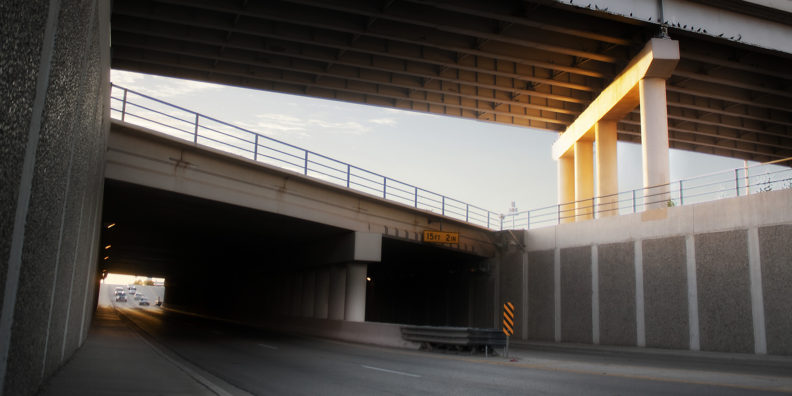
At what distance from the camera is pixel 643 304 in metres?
25.0

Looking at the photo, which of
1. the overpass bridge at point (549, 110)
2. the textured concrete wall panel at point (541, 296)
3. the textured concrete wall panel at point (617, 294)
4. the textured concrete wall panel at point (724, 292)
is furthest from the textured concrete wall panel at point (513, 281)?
the textured concrete wall panel at point (724, 292)

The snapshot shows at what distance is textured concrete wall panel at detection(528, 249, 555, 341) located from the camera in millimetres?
29656

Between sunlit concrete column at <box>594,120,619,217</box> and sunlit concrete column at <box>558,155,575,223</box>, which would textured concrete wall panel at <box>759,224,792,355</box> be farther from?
sunlit concrete column at <box>558,155,575,223</box>

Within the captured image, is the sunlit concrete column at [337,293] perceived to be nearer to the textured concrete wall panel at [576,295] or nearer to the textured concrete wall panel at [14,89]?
the textured concrete wall panel at [576,295]

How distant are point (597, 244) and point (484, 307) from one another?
368 inches

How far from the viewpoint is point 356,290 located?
97.8ft

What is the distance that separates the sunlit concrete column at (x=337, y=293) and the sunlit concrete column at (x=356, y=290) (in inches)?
24.7

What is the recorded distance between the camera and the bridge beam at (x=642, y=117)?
29.3 metres

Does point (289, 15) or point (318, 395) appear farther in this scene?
point (289, 15)

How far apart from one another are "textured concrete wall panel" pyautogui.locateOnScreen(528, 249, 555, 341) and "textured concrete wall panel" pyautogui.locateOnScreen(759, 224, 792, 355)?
33.1 ft

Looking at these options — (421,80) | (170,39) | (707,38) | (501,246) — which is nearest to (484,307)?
(501,246)

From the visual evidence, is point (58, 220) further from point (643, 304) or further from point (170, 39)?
point (170, 39)

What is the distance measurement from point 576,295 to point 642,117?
9.70 metres

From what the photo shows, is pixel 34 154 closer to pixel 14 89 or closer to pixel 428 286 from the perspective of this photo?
pixel 14 89
